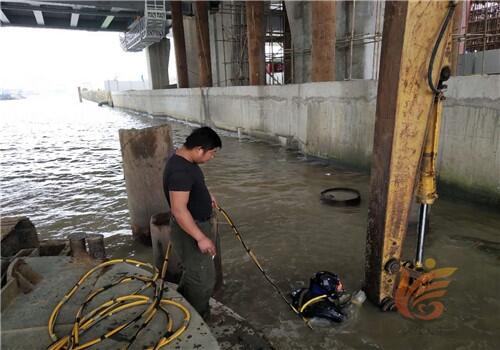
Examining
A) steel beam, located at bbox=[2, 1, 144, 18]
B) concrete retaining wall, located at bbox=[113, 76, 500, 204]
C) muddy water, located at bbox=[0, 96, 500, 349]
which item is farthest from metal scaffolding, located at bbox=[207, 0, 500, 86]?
steel beam, located at bbox=[2, 1, 144, 18]

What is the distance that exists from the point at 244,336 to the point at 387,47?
286cm

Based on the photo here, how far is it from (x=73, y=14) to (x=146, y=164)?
3068cm

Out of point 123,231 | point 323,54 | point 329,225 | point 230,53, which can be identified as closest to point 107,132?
point 230,53

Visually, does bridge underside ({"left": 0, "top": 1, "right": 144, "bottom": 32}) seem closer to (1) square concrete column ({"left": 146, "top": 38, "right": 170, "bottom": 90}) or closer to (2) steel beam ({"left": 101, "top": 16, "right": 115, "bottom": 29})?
(2) steel beam ({"left": 101, "top": 16, "right": 115, "bottom": 29})

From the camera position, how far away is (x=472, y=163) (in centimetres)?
629

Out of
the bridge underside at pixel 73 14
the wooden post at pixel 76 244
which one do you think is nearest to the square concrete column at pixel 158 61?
the bridge underside at pixel 73 14

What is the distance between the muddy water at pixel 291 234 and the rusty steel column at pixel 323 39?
271 centimetres

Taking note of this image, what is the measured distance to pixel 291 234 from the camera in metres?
5.75

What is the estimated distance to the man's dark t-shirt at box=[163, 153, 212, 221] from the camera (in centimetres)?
298

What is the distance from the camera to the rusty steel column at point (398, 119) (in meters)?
2.96

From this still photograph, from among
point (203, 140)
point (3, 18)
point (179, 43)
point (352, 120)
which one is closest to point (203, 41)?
point (179, 43)

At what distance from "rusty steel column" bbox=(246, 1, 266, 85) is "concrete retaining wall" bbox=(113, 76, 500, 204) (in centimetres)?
91

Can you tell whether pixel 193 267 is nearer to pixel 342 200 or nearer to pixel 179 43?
pixel 342 200

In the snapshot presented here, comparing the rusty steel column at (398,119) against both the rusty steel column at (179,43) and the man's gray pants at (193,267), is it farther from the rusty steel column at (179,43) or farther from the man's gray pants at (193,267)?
the rusty steel column at (179,43)
